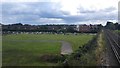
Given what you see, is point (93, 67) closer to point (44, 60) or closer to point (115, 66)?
point (115, 66)

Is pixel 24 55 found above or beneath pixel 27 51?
above

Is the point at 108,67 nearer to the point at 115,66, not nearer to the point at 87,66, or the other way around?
the point at 115,66

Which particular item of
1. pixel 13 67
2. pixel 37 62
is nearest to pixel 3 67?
pixel 13 67

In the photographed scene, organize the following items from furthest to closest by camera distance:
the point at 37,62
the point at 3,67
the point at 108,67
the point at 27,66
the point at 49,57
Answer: the point at 49,57 → the point at 37,62 → the point at 27,66 → the point at 3,67 → the point at 108,67

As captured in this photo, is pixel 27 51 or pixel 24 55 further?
pixel 27 51

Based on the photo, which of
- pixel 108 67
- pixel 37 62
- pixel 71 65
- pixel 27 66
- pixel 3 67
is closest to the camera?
pixel 71 65

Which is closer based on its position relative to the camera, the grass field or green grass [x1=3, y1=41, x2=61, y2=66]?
green grass [x1=3, y1=41, x2=61, y2=66]

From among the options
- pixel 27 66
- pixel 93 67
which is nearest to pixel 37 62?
pixel 27 66

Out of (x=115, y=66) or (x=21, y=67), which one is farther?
(x=21, y=67)

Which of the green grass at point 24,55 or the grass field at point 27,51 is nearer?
the green grass at point 24,55
